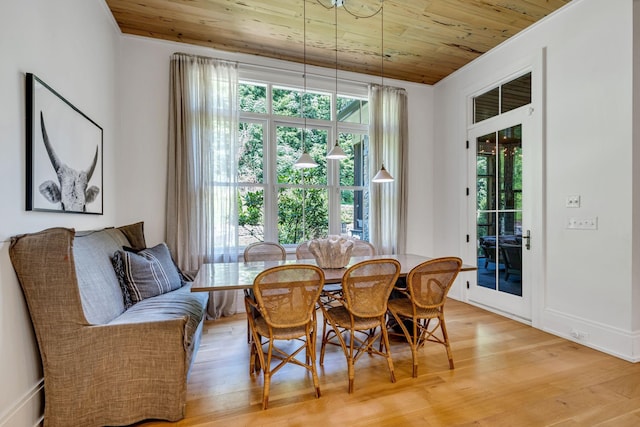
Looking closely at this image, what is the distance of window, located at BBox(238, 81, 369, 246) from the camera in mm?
3877

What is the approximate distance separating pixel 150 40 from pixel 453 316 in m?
4.77

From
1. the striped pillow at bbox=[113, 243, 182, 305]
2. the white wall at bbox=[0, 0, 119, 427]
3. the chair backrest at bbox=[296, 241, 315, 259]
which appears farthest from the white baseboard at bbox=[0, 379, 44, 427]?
the chair backrest at bbox=[296, 241, 315, 259]

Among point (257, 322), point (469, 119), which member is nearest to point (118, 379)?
point (257, 322)

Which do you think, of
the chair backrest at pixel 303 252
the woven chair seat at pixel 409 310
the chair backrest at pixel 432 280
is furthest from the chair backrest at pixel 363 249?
the chair backrest at pixel 432 280

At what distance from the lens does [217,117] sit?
3547 millimetres

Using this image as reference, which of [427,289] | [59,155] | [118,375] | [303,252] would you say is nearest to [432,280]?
[427,289]

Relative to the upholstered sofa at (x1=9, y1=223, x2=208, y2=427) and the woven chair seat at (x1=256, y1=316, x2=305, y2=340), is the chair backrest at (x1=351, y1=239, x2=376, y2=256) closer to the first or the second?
the woven chair seat at (x1=256, y1=316, x2=305, y2=340)

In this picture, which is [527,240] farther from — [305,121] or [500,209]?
[305,121]

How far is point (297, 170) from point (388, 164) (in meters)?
1.32

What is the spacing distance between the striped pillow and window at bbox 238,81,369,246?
1190 millimetres

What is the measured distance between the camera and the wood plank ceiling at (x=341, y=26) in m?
2.86

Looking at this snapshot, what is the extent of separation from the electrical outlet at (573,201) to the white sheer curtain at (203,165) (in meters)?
3.49

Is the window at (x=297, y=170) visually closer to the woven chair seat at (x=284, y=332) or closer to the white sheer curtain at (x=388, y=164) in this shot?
the white sheer curtain at (x=388, y=164)

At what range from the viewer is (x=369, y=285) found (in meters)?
2.09
